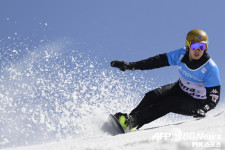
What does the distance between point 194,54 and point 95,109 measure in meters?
2.70

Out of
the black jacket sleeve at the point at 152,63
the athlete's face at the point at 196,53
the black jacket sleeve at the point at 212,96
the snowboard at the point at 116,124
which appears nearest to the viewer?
the snowboard at the point at 116,124

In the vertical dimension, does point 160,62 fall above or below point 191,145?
above

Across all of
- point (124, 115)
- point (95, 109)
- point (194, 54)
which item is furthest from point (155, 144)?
point (95, 109)

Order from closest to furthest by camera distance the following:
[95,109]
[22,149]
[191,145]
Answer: [191,145] → [22,149] → [95,109]

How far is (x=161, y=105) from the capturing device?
5.54 meters

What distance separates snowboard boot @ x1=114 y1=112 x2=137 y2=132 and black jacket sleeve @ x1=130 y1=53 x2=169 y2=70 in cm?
111

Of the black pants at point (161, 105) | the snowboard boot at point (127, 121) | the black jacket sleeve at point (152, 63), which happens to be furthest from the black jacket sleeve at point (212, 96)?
the snowboard boot at point (127, 121)

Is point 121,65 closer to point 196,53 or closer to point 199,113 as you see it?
point 196,53

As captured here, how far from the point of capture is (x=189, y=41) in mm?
5578

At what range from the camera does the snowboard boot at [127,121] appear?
5.33 metres

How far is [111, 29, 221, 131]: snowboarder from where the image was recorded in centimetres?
544

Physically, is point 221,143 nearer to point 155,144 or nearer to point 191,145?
point 191,145

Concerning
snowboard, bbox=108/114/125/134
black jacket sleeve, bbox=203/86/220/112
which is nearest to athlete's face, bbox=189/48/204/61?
black jacket sleeve, bbox=203/86/220/112

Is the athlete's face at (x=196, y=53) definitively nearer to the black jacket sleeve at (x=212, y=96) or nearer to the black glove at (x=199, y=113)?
the black jacket sleeve at (x=212, y=96)
